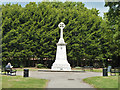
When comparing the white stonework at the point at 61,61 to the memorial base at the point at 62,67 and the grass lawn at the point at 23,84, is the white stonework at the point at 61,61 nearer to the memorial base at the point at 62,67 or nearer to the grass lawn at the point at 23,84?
the memorial base at the point at 62,67

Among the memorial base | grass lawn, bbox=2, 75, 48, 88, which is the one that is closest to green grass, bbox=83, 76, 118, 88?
grass lawn, bbox=2, 75, 48, 88

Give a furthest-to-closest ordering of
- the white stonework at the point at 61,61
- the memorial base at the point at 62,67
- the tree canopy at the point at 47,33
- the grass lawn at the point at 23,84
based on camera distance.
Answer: the tree canopy at the point at 47,33 → the white stonework at the point at 61,61 → the memorial base at the point at 62,67 → the grass lawn at the point at 23,84

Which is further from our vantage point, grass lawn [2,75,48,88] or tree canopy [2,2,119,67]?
tree canopy [2,2,119,67]

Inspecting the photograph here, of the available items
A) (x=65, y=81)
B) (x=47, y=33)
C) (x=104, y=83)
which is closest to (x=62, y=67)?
(x=47, y=33)

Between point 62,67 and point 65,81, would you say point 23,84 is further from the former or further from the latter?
point 62,67

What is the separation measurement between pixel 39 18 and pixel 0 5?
918 cm

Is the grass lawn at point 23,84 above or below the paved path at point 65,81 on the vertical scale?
above

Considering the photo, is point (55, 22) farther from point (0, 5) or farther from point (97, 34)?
point (0, 5)

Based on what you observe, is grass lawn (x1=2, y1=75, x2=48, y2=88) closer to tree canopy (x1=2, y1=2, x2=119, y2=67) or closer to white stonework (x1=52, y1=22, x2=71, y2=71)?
white stonework (x1=52, y1=22, x2=71, y2=71)

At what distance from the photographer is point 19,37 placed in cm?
3588

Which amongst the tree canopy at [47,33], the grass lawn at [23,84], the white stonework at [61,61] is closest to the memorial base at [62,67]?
the white stonework at [61,61]

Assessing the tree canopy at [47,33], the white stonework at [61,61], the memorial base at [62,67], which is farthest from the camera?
the tree canopy at [47,33]

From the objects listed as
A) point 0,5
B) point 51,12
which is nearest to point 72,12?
point 51,12

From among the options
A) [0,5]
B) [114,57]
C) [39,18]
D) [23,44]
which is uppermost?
[0,5]
